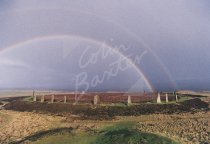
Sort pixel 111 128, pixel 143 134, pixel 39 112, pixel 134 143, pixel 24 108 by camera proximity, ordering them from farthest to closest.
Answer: pixel 24 108 < pixel 39 112 < pixel 111 128 < pixel 143 134 < pixel 134 143

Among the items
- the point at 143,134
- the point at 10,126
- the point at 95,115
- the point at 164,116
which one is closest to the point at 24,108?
the point at 10,126

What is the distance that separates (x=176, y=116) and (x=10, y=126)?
17.9 meters

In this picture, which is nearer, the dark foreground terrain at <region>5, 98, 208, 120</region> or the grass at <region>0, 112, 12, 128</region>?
the dark foreground terrain at <region>5, 98, 208, 120</region>

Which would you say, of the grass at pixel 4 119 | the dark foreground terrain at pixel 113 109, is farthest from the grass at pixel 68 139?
the grass at pixel 4 119

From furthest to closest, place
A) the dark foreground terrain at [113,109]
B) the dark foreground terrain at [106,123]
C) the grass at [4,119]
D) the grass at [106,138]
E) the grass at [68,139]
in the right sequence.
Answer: the grass at [4,119]
the dark foreground terrain at [113,109]
the dark foreground terrain at [106,123]
the grass at [68,139]
the grass at [106,138]

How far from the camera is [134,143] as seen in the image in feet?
80.5

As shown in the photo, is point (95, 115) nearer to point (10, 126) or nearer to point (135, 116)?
point (135, 116)

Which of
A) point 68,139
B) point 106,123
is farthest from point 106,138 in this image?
point 106,123

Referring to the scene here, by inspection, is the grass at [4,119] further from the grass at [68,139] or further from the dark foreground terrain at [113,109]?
the grass at [68,139]

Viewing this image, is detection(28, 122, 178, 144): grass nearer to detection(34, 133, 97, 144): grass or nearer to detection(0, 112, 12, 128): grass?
detection(34, 133, 97, 144): grass

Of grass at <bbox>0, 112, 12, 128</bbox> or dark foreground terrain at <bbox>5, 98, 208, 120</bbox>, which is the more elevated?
dark foreground terrain at <bbox>5, 98, 208, 120</bbox>

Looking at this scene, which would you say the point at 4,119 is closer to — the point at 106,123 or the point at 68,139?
the point at 106,123

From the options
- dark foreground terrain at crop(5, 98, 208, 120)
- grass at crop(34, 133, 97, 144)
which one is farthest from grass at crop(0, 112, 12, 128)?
grass at crop(34, 133, 97, 144)

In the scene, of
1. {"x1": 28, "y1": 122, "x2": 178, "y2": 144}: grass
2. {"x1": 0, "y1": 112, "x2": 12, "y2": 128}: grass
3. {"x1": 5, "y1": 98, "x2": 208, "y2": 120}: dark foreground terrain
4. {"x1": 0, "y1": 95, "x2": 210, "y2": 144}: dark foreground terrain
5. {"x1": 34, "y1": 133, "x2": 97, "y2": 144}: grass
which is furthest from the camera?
{"x1": 0, "y1": 112, "x2": 12, "y2": 128}: grass
